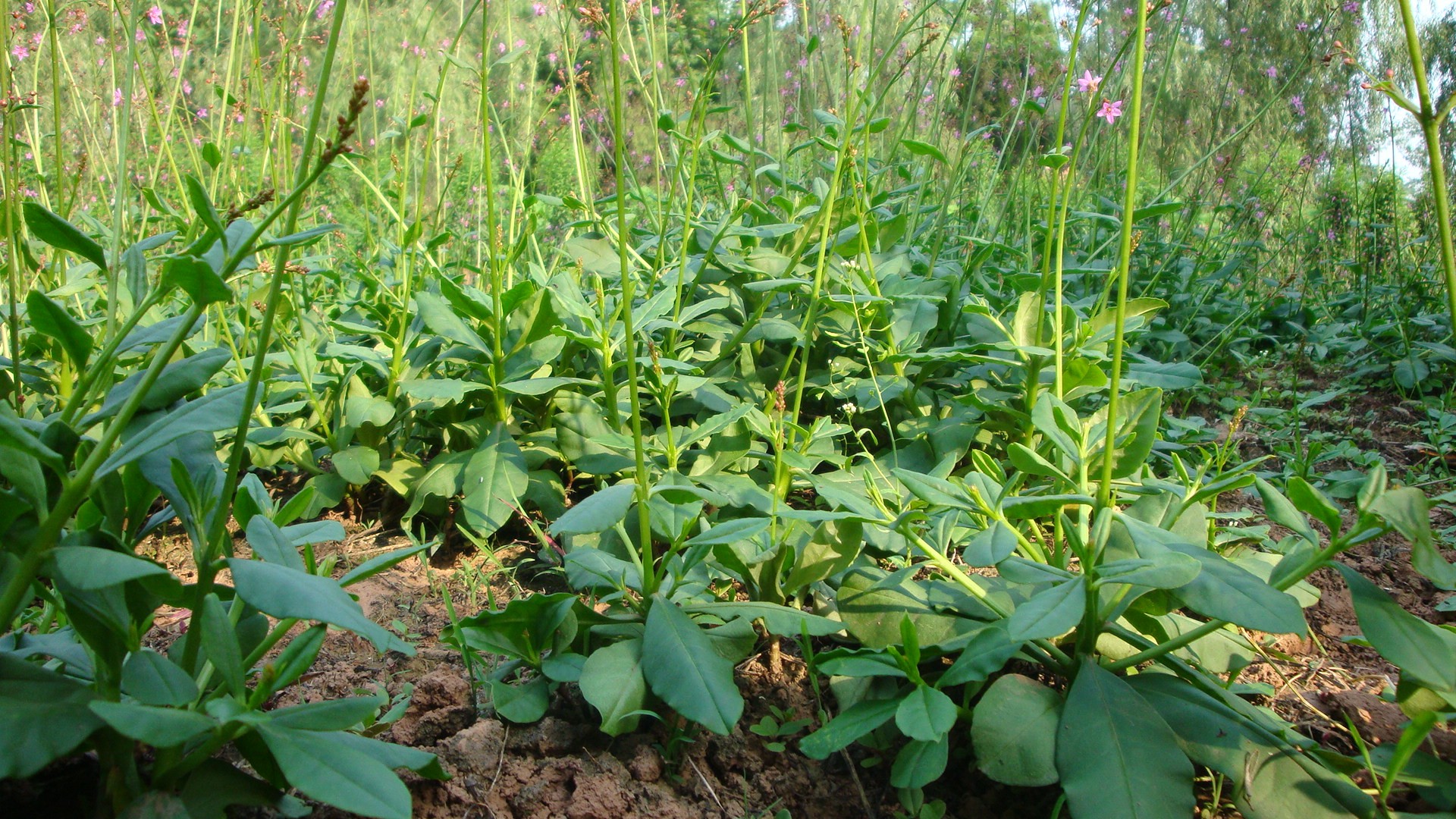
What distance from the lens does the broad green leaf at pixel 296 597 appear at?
581 millimetres

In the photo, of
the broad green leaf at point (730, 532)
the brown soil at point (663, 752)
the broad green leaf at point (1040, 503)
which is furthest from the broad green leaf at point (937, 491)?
the brown soil at point (663, 752)

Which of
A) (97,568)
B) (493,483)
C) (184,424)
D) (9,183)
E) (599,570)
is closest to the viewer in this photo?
(97,568)

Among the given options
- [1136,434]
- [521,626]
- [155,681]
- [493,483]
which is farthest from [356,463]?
[1136,434]

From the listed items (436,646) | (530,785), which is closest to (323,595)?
(530,785)

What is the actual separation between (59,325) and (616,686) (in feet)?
1.96

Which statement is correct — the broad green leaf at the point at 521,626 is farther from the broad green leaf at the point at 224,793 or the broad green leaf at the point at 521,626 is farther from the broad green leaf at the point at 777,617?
the broad green leaf at the point at 224,793

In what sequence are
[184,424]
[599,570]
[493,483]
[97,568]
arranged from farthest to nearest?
1. [493,483]
2. [599,570]
3. [184,424]
4. [97,568]

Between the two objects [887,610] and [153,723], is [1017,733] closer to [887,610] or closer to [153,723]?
[887,610]

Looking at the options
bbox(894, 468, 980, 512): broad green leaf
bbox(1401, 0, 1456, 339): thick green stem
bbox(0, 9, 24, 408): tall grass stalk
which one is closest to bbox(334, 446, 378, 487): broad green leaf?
bbox(0, 9, 24, 408): tall grass stalk

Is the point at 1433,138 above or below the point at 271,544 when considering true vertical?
above

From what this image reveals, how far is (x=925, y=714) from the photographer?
84 centimetres

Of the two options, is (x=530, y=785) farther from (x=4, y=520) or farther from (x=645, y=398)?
(x=645, y=398)

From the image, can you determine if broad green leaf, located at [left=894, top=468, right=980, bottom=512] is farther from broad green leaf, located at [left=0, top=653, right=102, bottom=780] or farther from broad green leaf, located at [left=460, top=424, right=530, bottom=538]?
broad green leaf, located at [left=0, top=653, right=102, bottom=780]

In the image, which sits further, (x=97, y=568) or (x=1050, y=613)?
(x=1050, y=613)
